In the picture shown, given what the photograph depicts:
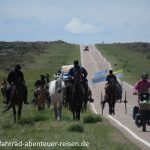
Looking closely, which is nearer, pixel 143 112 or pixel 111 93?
pixel 143 112

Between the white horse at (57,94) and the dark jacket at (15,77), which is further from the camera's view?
the white horse at (57,94)

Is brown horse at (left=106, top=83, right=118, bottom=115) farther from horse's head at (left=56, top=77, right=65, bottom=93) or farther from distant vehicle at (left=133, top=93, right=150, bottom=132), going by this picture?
distant vehicle at (left=133, top=93, right=150, bottom=132)

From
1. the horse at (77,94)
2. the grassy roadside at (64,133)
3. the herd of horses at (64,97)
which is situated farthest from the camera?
the herd of horses at (64,97)

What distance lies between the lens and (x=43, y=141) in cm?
1747

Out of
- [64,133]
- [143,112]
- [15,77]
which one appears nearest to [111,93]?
[15,77]

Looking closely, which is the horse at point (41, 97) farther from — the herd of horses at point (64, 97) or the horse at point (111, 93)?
the herd of horses at point (64, 97)

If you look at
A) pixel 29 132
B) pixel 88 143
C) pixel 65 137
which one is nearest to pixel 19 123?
pixel 29 132

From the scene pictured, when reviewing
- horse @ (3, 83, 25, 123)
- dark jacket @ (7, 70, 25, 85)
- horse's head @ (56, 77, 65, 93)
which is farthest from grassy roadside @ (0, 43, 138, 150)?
dark jacket @ (7, 70, 25, 85)

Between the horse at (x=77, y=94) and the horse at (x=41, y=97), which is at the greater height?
the horse at (x=77, y=94)

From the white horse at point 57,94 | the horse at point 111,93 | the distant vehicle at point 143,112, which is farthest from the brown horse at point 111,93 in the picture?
the distant vehicle at point 143,112

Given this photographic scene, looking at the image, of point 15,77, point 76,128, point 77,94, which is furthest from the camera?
point 15,77

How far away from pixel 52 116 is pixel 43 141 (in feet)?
34.7

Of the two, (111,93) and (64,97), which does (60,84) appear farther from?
(111,93)

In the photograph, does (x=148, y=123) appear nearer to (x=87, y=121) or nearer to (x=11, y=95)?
(x=87, y=121)
